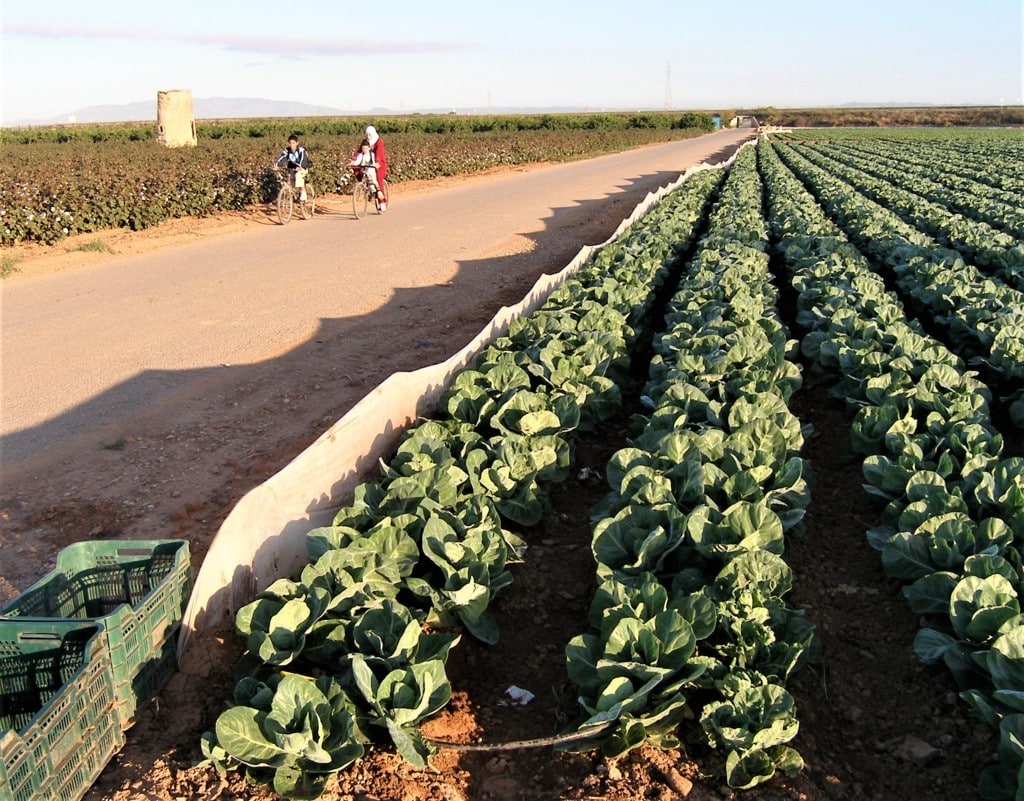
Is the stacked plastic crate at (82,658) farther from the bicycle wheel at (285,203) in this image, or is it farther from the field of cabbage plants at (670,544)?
the bicycle wheel at (285,203)

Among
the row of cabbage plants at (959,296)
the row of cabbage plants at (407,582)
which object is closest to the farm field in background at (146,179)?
the row of cabbage plants at (407,582)

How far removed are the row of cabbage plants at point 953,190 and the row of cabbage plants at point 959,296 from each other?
2.63 metres

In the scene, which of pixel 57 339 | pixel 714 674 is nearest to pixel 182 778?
pixel 714 674

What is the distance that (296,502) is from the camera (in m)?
4.43

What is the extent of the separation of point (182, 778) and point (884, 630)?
3083 mm

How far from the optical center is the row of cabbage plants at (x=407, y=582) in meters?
2.97

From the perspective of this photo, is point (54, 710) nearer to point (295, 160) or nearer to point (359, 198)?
point (295, 160)

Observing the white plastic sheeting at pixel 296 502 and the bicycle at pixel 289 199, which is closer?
the white plastic sheeting at pixel 296 502

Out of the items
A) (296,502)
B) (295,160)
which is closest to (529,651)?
(296,502)

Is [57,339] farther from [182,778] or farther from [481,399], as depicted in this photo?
[182,778]

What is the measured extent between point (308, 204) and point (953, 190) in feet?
51.5

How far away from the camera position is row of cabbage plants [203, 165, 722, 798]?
2969mm

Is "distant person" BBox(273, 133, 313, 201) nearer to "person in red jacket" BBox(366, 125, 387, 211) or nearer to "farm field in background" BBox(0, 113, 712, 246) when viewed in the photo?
"person in red jacket" BBox(366, 125, 387, 211)

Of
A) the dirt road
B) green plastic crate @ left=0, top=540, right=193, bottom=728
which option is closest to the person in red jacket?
the dirt road
